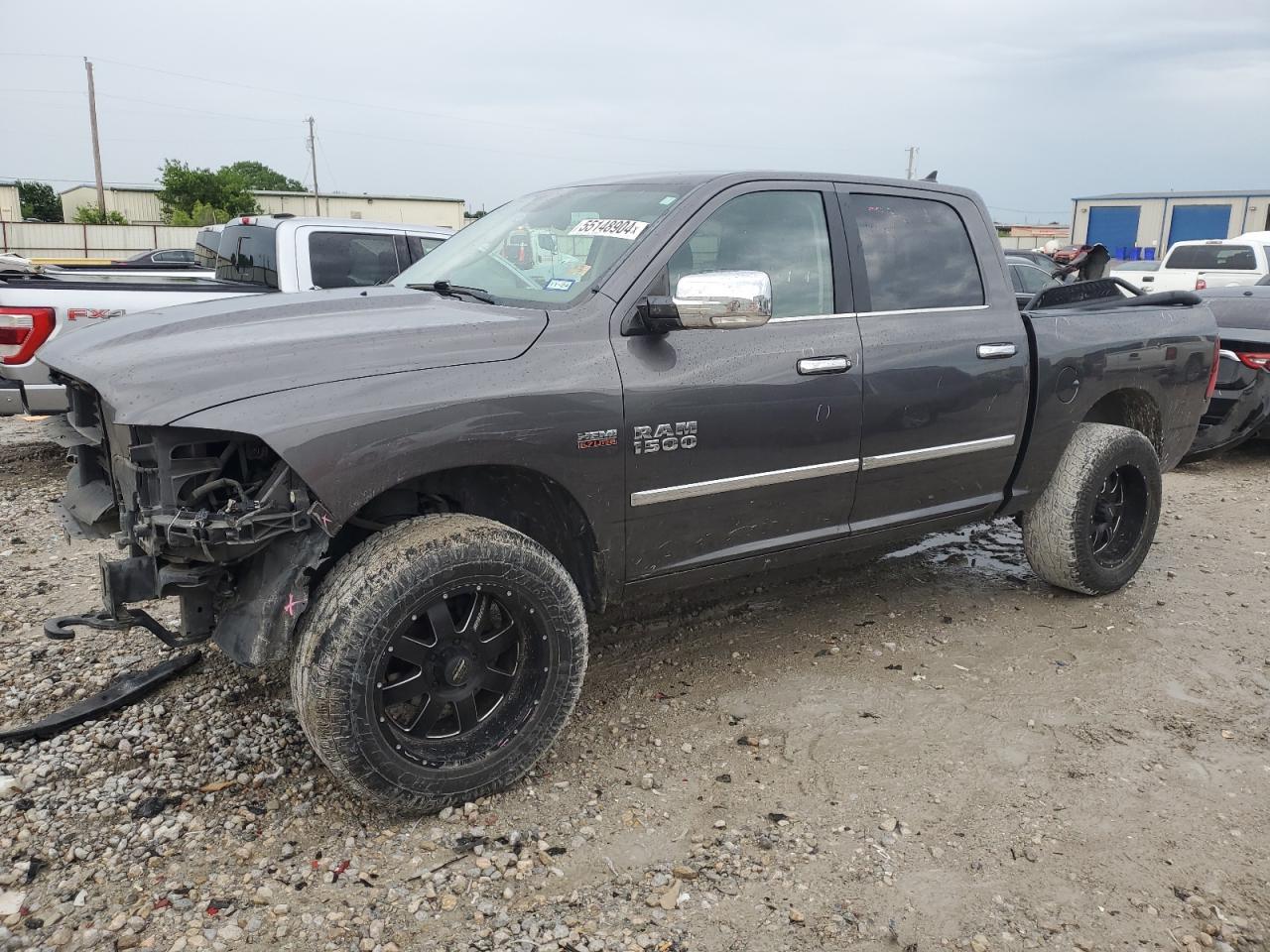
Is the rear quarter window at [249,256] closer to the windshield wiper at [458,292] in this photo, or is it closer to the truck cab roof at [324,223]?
the truck cab roof at [324,223]

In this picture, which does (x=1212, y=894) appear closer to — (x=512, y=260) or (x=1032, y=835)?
(x=1032, y=835)

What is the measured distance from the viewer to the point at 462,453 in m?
2.75

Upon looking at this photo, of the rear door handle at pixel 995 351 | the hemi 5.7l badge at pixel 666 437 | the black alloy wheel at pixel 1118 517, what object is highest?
the rear door handle at pixel 995 351

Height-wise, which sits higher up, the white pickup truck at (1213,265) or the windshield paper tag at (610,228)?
the windshield paper tag at (610,228)

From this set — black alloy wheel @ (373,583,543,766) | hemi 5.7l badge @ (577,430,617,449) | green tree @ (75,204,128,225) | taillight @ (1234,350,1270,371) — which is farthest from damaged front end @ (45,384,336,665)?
green tree @ (75,204,128,225)

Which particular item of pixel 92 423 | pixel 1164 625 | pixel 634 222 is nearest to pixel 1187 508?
pixel 1164 625

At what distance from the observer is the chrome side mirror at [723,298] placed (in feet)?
9.54

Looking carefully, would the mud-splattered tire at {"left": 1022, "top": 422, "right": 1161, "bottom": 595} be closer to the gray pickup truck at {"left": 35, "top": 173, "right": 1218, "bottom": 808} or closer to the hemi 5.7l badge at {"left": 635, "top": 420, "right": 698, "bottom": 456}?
the gray pickup truck at {"left": 35, "top": 173, "right": 1218, "bottom": 808}

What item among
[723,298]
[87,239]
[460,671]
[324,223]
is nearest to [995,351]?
[723,298]

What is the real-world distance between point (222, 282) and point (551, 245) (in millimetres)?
4428

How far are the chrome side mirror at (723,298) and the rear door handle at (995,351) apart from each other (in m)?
1.41

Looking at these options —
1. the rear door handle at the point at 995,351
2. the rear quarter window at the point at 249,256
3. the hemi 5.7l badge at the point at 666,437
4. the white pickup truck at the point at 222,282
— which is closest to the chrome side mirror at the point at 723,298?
the hemi 5.7l badge at the point at 666,437

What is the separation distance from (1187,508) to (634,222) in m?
5.14

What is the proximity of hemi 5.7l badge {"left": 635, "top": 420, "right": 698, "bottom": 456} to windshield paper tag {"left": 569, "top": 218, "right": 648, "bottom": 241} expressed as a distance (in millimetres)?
669
